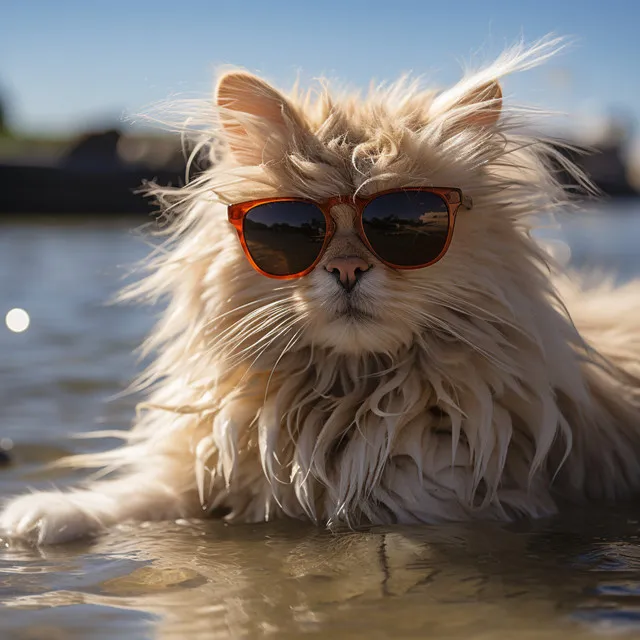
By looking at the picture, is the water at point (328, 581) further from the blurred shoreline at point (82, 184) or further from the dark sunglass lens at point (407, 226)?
the blurred shoreline at point (82, 184)

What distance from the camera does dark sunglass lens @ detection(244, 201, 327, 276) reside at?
2.50 meters

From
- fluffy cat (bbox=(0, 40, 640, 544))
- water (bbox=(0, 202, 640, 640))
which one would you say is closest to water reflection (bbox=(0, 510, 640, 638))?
water (bbox=(0, 202, 640, 640))

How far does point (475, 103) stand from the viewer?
262 cm

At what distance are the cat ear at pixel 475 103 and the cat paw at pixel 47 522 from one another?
4.57 feet

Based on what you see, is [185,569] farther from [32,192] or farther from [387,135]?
[32,192]

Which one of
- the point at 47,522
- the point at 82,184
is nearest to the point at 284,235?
the point at 47,522

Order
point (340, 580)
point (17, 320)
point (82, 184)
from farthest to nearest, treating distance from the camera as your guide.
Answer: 1. point (82, 184)
2. point (17, 320)
3. point (340, 580)

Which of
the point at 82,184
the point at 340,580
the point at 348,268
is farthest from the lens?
the point at 82,184

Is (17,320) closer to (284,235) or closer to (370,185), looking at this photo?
(284,235)

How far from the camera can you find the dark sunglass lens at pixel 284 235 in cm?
250

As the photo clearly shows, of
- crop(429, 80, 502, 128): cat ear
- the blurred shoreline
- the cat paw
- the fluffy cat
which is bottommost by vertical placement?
the cat paw

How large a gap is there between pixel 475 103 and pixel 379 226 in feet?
1.48

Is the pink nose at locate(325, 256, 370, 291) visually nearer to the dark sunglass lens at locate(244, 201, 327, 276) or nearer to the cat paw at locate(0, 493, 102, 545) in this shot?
the dark sunglass lens at locate(244, 201, 327, 276)

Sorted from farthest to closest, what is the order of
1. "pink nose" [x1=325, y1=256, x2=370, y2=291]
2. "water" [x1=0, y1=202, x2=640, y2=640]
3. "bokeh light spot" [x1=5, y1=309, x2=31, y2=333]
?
"bokeh light spot" [x1=5, y1=309, x2=31, y2=333] → "pink nose" [x1=325, y1=256, x2=370, y2=291] → "water" [x1=0, y1=202, x2=640, y2=640]
